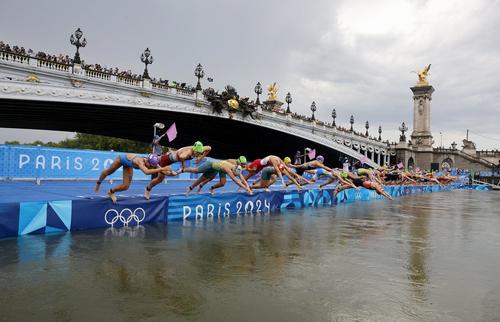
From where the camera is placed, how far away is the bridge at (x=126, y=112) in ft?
95.7

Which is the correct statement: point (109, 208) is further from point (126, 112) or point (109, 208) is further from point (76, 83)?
point (126, 112)

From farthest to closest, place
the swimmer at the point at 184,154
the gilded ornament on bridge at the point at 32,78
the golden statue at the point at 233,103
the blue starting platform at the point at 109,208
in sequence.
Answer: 1. the golden statue at the point at 233,103
2. the gilded ornament on bridge at the point at 32,78
3. the swimmer at the point at 184,154
4. the blue starting platform at the point at 109,208

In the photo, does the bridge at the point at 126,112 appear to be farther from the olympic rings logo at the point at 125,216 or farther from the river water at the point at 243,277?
the river water at the point at 243,277

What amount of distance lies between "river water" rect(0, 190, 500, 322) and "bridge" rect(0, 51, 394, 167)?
23437 millimetres

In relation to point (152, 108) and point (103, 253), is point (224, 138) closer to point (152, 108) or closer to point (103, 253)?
point (152, 108)

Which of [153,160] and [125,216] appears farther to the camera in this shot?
[153,160]

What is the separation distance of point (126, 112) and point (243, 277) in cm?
3730

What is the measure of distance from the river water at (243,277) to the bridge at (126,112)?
76.9ft

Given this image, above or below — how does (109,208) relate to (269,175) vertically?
below

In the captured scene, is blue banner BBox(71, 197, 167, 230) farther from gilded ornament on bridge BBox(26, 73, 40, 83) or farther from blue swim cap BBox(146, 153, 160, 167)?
gilded ornament on bridge BBox(26, 73, 40, 83)

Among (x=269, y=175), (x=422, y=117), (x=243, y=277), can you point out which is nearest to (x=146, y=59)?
(x=269, y=175)

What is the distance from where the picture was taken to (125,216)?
11578mm

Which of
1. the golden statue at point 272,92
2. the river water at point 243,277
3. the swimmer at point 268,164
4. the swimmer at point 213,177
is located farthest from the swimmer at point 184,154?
the golden statue at point 272,92

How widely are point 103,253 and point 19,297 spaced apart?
9.03 ft
